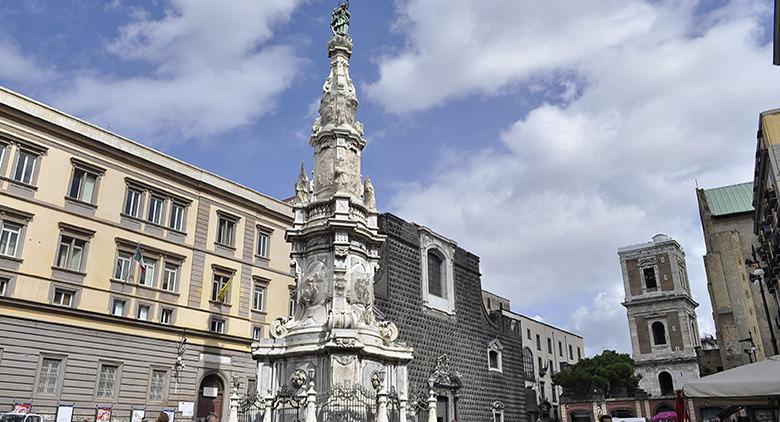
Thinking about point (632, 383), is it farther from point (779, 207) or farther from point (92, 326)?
point (92, 326)

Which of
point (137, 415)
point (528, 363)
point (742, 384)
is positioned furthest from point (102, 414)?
point (528, 363)

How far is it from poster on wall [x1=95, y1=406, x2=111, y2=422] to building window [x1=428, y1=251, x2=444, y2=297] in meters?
17.8

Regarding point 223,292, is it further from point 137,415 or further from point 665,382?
point 665,382

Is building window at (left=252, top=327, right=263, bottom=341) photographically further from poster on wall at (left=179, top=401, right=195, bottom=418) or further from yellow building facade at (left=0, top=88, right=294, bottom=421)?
poster on wall at (left=179, top=401, right=195, bottom=418)

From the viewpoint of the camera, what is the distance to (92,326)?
79.2ft

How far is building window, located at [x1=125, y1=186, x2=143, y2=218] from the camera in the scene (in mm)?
27172

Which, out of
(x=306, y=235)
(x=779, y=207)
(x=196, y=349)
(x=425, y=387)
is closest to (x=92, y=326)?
(x=196, y=349)

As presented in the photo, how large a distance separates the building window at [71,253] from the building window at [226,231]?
7391 millimetres

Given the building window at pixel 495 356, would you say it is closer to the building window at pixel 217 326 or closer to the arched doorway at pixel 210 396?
the arched doorway at pixel 210 396

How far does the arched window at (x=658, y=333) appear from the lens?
59822mm

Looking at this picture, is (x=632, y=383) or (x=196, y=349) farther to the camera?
(x=632, y=383)

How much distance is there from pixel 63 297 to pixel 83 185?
16.6ft

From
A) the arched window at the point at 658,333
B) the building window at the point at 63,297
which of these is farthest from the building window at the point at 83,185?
the arched window at the point at 658,333

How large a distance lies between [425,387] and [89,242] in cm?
1792
